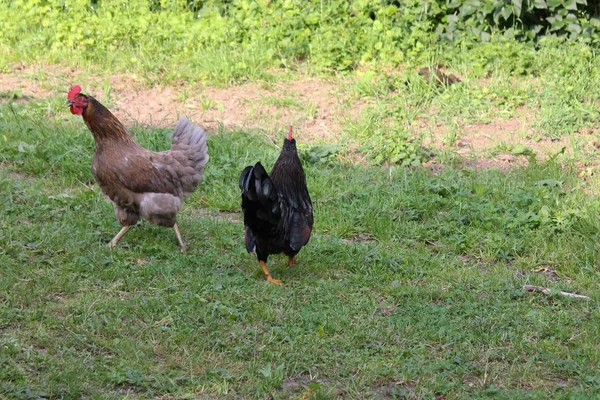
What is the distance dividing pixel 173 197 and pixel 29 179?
78.9 inches

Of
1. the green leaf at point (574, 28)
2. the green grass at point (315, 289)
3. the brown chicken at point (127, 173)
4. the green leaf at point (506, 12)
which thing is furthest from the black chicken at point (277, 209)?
the green leaf at point (574, 28)

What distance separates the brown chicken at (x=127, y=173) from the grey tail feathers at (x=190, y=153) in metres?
0.13

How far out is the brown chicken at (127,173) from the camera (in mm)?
6246

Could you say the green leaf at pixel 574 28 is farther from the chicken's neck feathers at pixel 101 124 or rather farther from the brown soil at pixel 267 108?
the chicken's neck feathers at pixel 101 124

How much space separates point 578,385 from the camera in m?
4.68

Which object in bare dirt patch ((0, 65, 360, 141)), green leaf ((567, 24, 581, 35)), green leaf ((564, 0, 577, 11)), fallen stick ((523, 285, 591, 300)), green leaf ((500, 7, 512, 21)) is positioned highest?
green leaf ((564, 0, 577, 11))

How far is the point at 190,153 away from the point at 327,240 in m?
1.39

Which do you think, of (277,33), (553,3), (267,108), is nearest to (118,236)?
(267,108)

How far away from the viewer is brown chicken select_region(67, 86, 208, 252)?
625 centimetres

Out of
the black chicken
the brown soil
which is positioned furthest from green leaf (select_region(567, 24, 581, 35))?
the black chicken

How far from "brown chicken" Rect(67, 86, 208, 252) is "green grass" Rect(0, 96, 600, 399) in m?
0.28

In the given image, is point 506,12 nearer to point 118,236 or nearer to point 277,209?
point 277,209

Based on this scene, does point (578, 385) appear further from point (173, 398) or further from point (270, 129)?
point (270, 129)

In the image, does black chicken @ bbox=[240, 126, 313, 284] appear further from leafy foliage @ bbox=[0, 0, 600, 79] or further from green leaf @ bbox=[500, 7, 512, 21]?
green leaf @ bbox=[500, 7, 512, 21]
